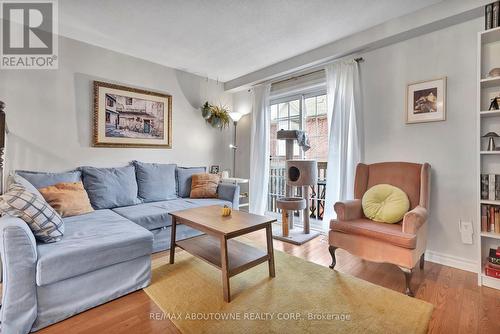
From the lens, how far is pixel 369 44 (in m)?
2.65

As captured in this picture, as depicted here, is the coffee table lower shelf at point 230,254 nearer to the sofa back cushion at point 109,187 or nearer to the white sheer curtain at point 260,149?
the sofa back cushion at point 109,187

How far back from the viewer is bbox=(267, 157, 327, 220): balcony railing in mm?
3555

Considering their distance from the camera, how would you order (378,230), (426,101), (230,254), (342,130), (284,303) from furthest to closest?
(342,130) → (426,101) → (230,254) → (378,230) → (284,303)

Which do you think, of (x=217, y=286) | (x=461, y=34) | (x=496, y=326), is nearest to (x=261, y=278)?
(x=217, y=286)

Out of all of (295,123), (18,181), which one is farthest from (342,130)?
(18,181)

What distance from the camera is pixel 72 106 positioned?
9.48ft

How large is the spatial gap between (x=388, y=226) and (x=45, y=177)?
3381 millimetres

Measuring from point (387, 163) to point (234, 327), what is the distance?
215 cm

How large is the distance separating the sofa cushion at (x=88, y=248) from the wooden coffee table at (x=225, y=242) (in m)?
0.40

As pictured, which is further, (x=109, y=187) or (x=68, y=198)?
(x=109, y=187)

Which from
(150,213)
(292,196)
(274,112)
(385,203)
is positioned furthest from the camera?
(274,112)

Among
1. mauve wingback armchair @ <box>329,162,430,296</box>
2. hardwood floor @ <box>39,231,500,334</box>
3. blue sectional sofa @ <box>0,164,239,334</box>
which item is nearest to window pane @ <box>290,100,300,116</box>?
mauve wingback armchair @ <box>329,162,430,296</box>

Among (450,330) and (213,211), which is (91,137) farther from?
(450,330)

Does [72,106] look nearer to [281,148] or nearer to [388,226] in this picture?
[281,148]
